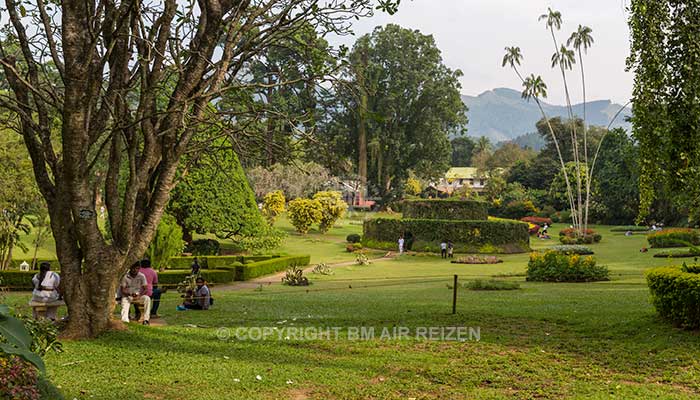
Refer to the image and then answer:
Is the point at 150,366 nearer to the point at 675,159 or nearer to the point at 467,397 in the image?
the point at 467,397

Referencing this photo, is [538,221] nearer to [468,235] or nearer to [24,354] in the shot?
[468,235]

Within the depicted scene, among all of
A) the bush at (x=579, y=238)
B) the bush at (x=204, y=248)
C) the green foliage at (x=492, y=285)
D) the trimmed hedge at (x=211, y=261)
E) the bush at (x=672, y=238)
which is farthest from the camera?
the bush at (x=579, y=238)

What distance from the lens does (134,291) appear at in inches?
447

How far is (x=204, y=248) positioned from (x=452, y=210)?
15.5 m

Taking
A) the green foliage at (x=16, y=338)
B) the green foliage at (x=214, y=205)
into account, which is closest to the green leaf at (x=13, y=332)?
the green foliage at (x=16, y=338)

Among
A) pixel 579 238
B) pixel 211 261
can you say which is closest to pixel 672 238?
pixel 579 238

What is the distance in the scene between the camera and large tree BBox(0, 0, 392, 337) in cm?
900

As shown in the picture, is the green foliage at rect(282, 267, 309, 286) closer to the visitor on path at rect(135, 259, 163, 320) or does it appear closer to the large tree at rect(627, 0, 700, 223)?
the visitor on path at rect(135, 259, 163, 320)

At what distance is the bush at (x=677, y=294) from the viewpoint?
9.14 meters

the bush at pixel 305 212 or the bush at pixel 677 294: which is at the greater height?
the bush at pixel 305 212

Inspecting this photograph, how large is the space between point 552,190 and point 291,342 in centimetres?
5862

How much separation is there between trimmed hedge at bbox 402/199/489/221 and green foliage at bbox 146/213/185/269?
62.6ft

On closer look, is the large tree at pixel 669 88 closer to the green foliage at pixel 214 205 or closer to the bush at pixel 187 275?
the bush at pixel 187 275

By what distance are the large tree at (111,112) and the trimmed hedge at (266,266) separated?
13.1 meters
